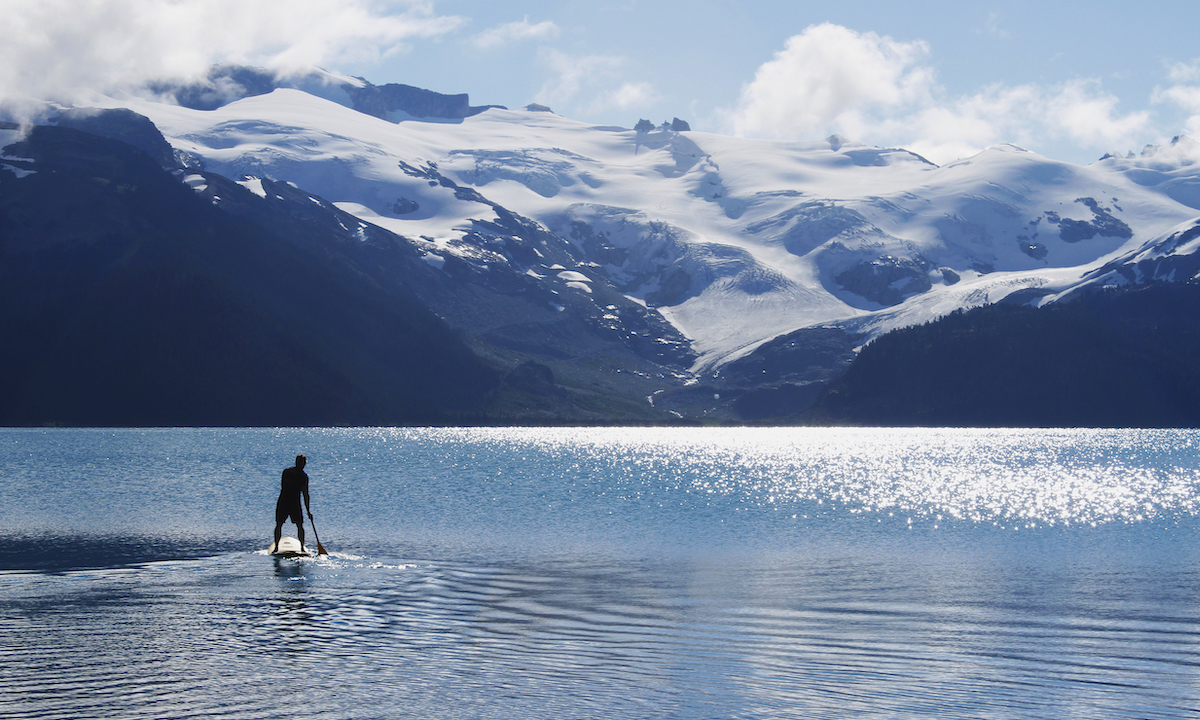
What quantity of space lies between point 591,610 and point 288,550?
18.7 m

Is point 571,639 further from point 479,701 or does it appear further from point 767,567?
point 767,567

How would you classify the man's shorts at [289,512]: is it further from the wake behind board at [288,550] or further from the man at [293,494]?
A: the wake behind board at [288,550]

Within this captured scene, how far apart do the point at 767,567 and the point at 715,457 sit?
147 m

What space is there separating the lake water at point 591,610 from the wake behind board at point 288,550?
4.75 feet

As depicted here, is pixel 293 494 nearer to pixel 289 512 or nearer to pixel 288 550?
pixel 289 512

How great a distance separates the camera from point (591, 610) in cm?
3659

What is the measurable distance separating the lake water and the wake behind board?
145 centimetres

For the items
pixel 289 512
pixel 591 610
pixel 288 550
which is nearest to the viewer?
pixel 591 610

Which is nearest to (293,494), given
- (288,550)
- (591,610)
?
(288,550)

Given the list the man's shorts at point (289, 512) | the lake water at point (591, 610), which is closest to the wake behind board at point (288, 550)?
the man's shorts at point (289, 512)

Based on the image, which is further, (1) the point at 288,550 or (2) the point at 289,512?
(2) the point at 289,512

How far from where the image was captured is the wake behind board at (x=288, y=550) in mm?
48938

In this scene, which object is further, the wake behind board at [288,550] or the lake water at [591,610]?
the wake behind board at [288,550]

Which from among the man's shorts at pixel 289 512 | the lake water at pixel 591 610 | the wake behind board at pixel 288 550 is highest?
the man's shorts at pixel 289 512
